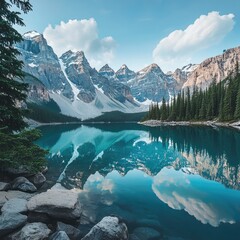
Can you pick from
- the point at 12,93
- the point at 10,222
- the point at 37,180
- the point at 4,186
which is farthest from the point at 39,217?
the point at 12,93

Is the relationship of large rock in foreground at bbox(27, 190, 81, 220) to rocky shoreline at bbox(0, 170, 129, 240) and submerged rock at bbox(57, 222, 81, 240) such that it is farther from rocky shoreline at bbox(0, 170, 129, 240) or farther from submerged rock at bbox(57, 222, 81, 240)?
submerged rock at bbox(57, 222, 81, 240)

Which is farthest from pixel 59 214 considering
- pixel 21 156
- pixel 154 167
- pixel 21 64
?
pixel 154 167

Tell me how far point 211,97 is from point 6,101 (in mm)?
104658

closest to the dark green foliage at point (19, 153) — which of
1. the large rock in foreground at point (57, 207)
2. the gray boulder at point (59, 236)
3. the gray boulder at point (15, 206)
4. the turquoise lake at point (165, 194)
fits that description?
the turquoise lake at point (165, 194)

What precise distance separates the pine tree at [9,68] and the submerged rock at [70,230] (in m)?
9.30

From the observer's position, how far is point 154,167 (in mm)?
28375

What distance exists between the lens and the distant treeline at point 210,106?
306 ft

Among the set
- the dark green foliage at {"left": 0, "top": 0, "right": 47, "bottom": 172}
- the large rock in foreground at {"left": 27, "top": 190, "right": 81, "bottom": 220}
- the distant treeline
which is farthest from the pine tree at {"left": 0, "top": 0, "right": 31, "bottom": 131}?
the distant treeline

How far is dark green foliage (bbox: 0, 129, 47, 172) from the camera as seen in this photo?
1568 cm

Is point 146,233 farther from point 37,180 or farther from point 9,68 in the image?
point 9,68

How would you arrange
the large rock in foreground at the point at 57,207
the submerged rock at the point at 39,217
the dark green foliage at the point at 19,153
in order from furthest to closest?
the dark green foliage at the point at 19,153
the large rock in foreground at the point at 57,207
the submerged rock at the point at 39,217

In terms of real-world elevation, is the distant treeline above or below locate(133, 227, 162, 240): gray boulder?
above

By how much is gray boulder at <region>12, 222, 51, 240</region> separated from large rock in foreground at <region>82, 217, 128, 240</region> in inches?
65.7

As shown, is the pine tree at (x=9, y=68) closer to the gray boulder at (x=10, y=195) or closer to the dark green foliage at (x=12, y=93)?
the dark green foliage at (x=12, y=93)
